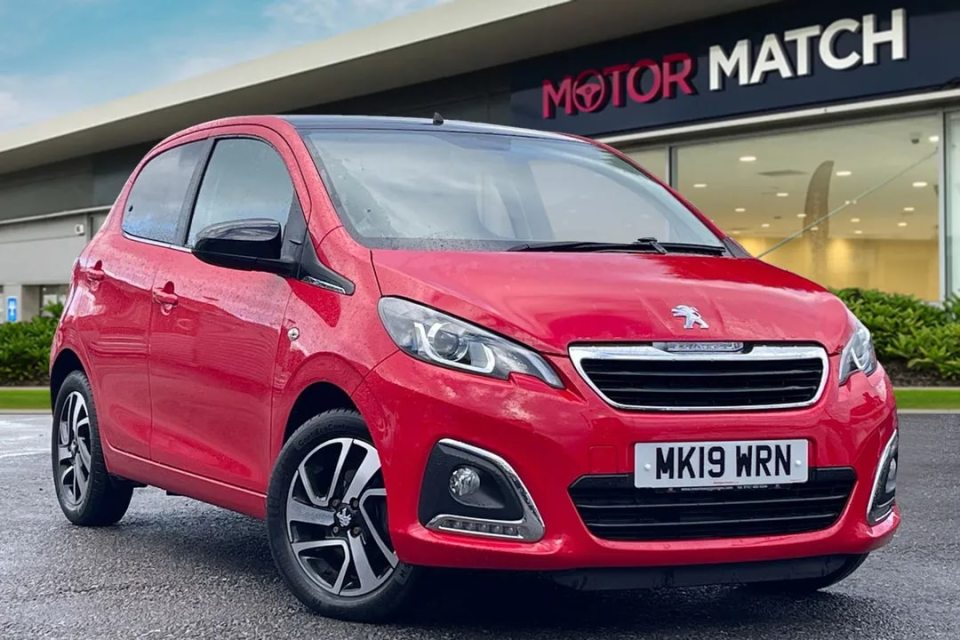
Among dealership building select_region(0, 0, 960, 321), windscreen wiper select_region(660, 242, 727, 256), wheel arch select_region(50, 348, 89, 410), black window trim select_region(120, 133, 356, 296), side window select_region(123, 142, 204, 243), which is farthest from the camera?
dealership building select_region(0, 0, 960, 321)

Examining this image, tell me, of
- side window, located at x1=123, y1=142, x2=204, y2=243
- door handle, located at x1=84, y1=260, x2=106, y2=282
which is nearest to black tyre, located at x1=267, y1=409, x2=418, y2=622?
side window, located at x1=123, y1=142, x2=204, y2=243

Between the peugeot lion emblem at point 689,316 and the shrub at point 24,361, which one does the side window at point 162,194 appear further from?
the shrub at point 24,361

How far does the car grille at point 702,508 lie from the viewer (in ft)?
12.8

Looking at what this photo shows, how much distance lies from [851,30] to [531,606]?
15.7 meters

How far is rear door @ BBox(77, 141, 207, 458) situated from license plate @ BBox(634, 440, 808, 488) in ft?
8.28

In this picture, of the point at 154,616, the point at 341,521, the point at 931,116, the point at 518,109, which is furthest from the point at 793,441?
the point at 518,109

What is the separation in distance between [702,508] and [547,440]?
1.69 feet

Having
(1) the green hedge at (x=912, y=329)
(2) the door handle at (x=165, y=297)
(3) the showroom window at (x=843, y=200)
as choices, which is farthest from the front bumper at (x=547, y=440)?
(3) the showroom window at (x=843, y=200)

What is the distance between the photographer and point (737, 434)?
397 cm

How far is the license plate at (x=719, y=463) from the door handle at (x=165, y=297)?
2.28 meters

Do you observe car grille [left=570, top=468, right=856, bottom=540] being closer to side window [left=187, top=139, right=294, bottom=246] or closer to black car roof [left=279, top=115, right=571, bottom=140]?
side window [left=187, top=139, right=294, bottom=246]

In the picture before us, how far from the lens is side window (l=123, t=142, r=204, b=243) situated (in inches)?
235

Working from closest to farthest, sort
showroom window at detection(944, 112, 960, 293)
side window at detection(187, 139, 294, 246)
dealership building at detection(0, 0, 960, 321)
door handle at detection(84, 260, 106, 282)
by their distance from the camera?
side window at detection(187, 139, 294, 246), door handle at detection(84, 260, 106, 282), showroom window at detection(944, 112, 960, 293), dealership building at detection(0, 0, 960, 321)

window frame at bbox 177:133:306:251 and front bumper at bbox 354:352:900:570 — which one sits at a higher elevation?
window frame at bbox 177:133:306:251
